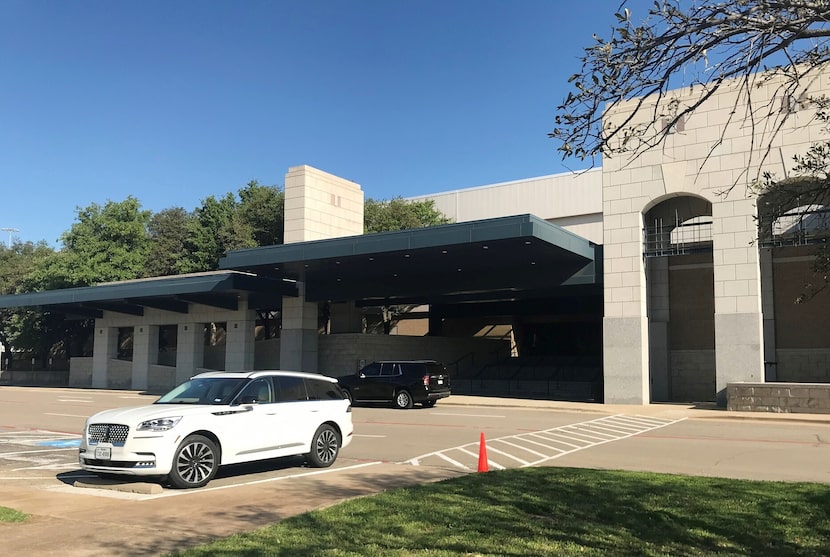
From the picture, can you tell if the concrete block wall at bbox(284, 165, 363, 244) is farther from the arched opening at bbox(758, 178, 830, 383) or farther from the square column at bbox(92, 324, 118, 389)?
the arched opening at bbox(758, 178, 830, 383)

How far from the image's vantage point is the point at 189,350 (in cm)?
4462

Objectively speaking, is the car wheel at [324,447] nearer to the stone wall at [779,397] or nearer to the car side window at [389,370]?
the car side window at [389,370]

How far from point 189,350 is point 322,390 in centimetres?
3397

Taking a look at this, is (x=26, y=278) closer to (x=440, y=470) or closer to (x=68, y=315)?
(x=68, y=315)

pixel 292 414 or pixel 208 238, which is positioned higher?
pixel 208 238

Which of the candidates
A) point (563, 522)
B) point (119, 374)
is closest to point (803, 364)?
point (563, 522)

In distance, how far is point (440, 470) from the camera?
12086 millimetres

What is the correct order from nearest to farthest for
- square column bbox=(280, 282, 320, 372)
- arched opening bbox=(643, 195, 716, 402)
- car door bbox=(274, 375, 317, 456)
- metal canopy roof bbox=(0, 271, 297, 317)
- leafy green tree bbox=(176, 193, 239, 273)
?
car door bbox=(274, 375, 317, 456)
arched opening bbox=(643, 195, 716, 402)
metal canopy roof bbox=(0, 271, 297, 317)
square column bbox=(280, 282, 320, 372)
leafy green tree bbox=(176, 193, 239, 273)

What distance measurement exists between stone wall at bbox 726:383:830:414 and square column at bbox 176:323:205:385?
3081 cm

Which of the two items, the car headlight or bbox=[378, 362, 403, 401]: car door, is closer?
the car headlight

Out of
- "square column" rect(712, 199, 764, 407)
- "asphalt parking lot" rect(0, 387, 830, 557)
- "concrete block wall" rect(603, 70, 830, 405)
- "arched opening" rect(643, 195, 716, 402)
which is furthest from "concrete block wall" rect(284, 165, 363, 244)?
"square column" rect(712, 199, 764, 407)

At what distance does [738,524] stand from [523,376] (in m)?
35.8

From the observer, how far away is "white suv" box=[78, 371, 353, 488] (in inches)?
397

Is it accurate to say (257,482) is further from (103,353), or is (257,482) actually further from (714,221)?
(103,353)
